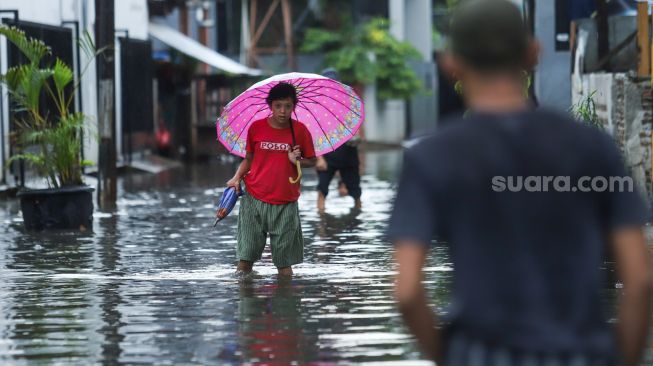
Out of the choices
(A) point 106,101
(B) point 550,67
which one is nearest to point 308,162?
(A) point 106,101

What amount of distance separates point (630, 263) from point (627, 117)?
12530 mm

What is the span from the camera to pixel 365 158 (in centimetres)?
3628

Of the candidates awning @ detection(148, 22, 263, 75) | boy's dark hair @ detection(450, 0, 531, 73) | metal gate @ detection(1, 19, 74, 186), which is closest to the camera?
boy's dark hair @ detection(450, 0, 531, 73)

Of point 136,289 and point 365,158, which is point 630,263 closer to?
point 136,289

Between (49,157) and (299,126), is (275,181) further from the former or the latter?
(49,157)

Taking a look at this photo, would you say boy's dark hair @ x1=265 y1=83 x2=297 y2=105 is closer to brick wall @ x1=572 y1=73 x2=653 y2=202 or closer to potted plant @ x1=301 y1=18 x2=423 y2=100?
brick wall @ x1=572 y1=73 x2=653 y2=202

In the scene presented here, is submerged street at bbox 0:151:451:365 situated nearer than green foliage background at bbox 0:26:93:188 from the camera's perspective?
Yes

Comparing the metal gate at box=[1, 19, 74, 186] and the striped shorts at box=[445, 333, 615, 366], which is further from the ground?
the metal gate at box=[1, 19, 74, 186]

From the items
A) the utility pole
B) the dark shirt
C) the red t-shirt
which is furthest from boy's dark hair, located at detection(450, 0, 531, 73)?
the utility pole

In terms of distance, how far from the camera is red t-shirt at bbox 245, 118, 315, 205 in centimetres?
1066

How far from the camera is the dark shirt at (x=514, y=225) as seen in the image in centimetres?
346

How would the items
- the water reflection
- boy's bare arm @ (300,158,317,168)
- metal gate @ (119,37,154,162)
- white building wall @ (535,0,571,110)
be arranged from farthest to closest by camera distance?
metal gate @ (119,37,154,162) → white building wall @ (535,0,571,110) → boy's bare arm @ (300,158,317,168) → the water reflection

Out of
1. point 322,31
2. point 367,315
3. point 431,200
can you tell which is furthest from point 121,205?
point 322,31

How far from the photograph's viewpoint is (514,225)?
347cm
